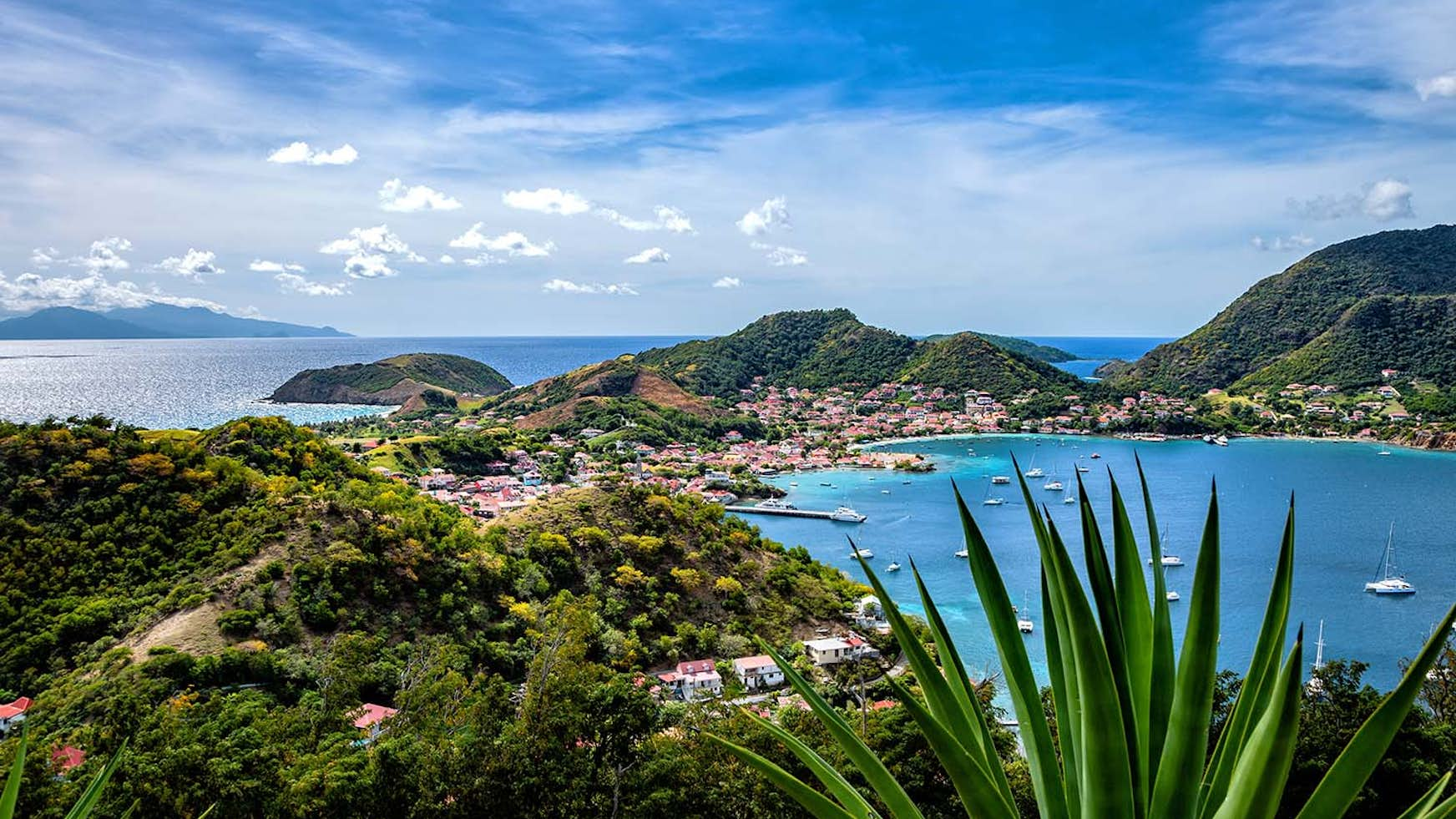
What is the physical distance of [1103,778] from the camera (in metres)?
1.72

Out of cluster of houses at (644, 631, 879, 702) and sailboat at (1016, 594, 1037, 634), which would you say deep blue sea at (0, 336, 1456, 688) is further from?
cluster of houses at (644, 631, 879, 702)

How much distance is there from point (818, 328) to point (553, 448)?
5229 centimetres

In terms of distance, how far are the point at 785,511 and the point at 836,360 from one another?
161 ft

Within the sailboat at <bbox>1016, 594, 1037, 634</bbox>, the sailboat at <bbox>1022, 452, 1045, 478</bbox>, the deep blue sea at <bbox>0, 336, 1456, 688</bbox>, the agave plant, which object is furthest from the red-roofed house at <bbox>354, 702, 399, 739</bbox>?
the sailboat at <bbox>1022, 452, 1045, 478</bbox>

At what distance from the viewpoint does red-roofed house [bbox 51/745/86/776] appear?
26.8 feet

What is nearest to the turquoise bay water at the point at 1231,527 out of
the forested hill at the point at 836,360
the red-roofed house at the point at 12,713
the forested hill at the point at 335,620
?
the forested hill at the point at 335,620

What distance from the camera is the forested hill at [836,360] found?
7481 centimetres

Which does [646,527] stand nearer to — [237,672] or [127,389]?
[237,672]

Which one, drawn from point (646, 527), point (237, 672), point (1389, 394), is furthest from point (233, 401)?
point (1389, 394)

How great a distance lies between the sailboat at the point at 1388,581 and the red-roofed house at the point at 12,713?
3259 cm

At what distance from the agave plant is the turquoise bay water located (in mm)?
13768

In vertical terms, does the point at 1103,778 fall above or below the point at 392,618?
above

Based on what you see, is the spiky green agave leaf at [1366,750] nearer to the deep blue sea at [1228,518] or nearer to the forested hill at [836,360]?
the deep blue sea at [1228,518]

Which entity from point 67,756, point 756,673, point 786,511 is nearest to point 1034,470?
point 786,511
